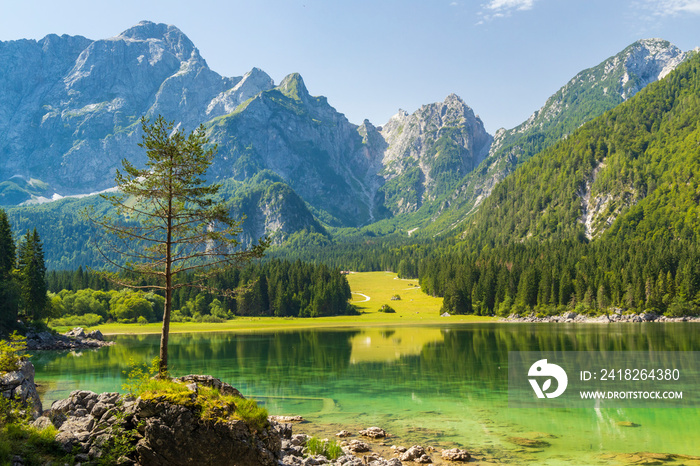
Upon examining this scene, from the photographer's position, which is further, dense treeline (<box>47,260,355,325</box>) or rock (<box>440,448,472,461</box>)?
dense treeline (<box>47,260,355,325</box>)

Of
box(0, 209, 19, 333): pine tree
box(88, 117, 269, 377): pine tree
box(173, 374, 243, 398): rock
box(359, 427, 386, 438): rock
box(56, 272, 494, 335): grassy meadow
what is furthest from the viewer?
box(56, 272, 494, 335): grassy meadow

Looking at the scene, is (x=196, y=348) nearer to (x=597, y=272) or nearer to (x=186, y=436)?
(x=186, y=436)

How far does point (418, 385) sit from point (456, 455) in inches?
903

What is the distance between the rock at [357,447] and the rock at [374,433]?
116 inches

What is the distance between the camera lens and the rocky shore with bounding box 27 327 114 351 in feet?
277

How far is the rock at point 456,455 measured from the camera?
83.8ft

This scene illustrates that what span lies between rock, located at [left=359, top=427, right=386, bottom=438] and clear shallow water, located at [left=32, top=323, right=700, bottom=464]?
170 centimetres

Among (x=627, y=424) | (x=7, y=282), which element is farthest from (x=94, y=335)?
(x=627, y=424)

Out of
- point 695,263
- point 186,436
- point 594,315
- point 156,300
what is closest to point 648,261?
point 695,263

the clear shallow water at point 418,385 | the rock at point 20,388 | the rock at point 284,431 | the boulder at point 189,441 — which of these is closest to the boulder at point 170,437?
the boulder at point 189,441

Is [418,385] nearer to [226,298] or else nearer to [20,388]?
[20,388]

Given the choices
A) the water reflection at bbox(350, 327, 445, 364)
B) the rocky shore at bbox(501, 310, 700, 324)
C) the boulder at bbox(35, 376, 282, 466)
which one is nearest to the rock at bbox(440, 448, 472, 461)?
the boulder at bbox(35, 376, 282, 466)

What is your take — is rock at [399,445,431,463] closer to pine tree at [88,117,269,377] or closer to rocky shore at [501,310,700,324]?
pine tree at [88,117,269,377]

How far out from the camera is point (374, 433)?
31125mm
